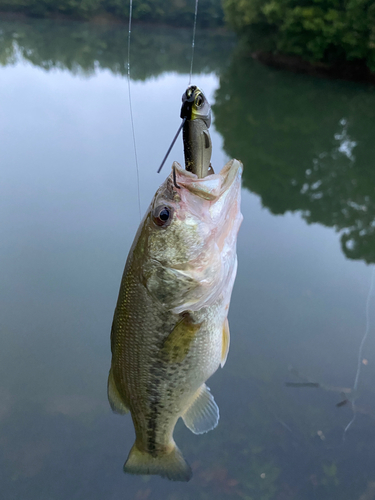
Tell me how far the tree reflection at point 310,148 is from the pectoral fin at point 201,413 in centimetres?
486

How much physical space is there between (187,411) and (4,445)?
8.58 feet

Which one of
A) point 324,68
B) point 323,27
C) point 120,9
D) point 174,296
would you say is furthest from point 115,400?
point 120,9

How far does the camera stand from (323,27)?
53.6 ft

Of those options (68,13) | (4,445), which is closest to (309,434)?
(4,445)

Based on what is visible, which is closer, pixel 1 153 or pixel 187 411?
pixel 187 411

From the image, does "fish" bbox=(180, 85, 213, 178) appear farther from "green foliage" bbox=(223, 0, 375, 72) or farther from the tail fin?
"green foliage" bbox=(223, 0, 375, 72)

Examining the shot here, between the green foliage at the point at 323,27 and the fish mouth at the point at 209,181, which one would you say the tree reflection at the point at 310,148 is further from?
the fish mouth at the point at 209,181

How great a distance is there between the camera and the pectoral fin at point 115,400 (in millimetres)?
1557

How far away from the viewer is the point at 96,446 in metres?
3.30

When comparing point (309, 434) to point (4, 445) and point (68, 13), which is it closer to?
point (4, 445)

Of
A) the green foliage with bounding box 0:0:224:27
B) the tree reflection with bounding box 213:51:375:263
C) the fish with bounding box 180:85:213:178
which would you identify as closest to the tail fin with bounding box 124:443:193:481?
the fish with bounding box 180:85:213:178

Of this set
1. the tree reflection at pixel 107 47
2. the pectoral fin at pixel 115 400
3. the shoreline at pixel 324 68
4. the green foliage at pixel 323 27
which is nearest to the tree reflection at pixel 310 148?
the shoreline at pixel 324 68

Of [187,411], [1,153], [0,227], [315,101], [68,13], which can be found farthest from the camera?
[68,13]

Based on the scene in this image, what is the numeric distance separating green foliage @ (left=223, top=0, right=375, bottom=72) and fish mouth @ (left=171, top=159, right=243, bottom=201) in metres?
17.1
